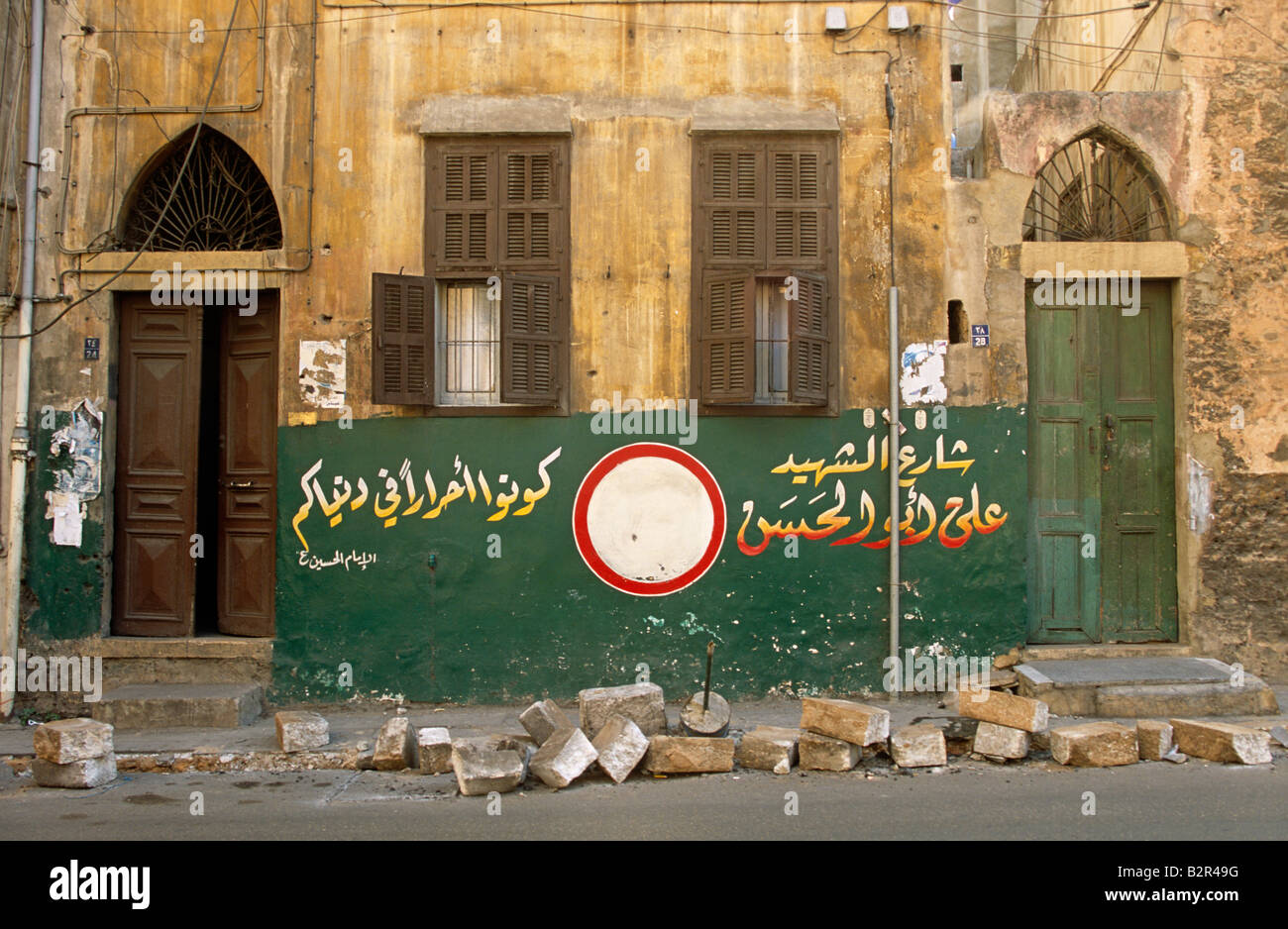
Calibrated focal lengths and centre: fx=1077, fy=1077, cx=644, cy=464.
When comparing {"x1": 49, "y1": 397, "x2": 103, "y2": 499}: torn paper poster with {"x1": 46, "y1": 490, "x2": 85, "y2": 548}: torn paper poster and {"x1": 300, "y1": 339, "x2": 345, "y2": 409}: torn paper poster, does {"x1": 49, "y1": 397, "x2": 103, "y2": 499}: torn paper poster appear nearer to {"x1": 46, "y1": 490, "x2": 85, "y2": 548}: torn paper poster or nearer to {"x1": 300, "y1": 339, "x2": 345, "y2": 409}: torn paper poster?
{"x1": 46, "y1": 490, "x2": 85, "y2": 548}: torn paper poster

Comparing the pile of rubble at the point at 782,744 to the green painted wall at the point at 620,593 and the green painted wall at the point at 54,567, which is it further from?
the green painted wall at the point at 54,567

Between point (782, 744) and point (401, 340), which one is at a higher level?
point (401, 340)

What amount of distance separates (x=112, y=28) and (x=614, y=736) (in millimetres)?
7152

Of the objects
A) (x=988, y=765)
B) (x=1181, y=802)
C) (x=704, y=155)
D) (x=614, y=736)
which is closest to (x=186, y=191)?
(x=704, y=155)

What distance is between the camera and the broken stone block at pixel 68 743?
6.79 meters

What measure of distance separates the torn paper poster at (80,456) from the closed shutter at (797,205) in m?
5.73

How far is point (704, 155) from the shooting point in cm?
877

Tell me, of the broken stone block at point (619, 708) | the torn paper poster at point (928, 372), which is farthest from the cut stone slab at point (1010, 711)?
the torn paper poster at point (928, 372)

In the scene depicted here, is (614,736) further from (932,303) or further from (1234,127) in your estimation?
(1234,127)

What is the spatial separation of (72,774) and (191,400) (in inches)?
130

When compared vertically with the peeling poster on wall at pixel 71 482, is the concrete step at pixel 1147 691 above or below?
below

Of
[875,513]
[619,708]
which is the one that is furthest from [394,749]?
[875,513]

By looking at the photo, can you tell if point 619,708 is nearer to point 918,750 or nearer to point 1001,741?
point 918,750

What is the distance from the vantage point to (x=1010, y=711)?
703 centimetres
